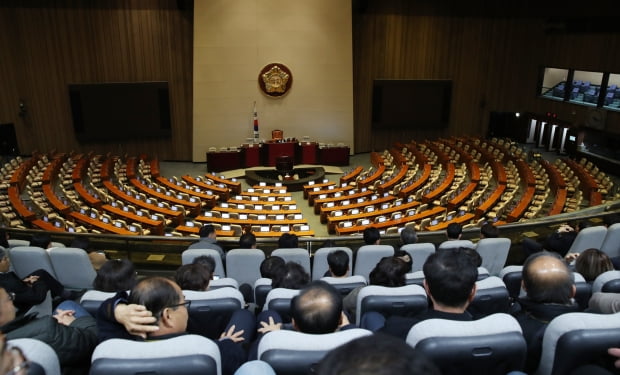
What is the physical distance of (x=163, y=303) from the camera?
7.15ft

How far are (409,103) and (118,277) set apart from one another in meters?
19.0

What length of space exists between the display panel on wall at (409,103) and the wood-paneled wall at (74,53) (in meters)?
7.96

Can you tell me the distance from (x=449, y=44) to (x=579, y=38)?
16.1 feet

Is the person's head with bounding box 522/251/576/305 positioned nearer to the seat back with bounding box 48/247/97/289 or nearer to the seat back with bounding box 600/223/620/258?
the seat back with bounding box 600/223/620/258

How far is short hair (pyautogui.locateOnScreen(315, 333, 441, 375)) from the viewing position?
1164 millimetres

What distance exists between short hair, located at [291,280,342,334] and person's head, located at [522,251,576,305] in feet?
3.46

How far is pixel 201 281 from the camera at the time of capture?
3.46 metres

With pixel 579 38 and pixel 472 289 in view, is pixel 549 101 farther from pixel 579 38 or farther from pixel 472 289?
pixel 472 289

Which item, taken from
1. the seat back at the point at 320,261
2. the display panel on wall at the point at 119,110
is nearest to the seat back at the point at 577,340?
the seat back at the point at 320,261

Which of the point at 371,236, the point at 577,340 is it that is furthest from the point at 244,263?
the point at 577,340

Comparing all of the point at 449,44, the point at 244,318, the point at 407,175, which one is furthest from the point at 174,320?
the point at 449,44

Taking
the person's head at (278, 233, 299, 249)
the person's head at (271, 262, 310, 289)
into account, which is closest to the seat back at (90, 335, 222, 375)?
the person's head at (271, 262, 310, 289)

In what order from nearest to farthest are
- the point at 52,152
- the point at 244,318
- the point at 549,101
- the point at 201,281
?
the point at 244,318 < the point at 201,281 < the point at 52,152 < the point at 549,101

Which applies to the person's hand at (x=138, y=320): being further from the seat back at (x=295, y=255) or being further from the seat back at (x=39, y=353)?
the seat back at (x=295, y=255)
